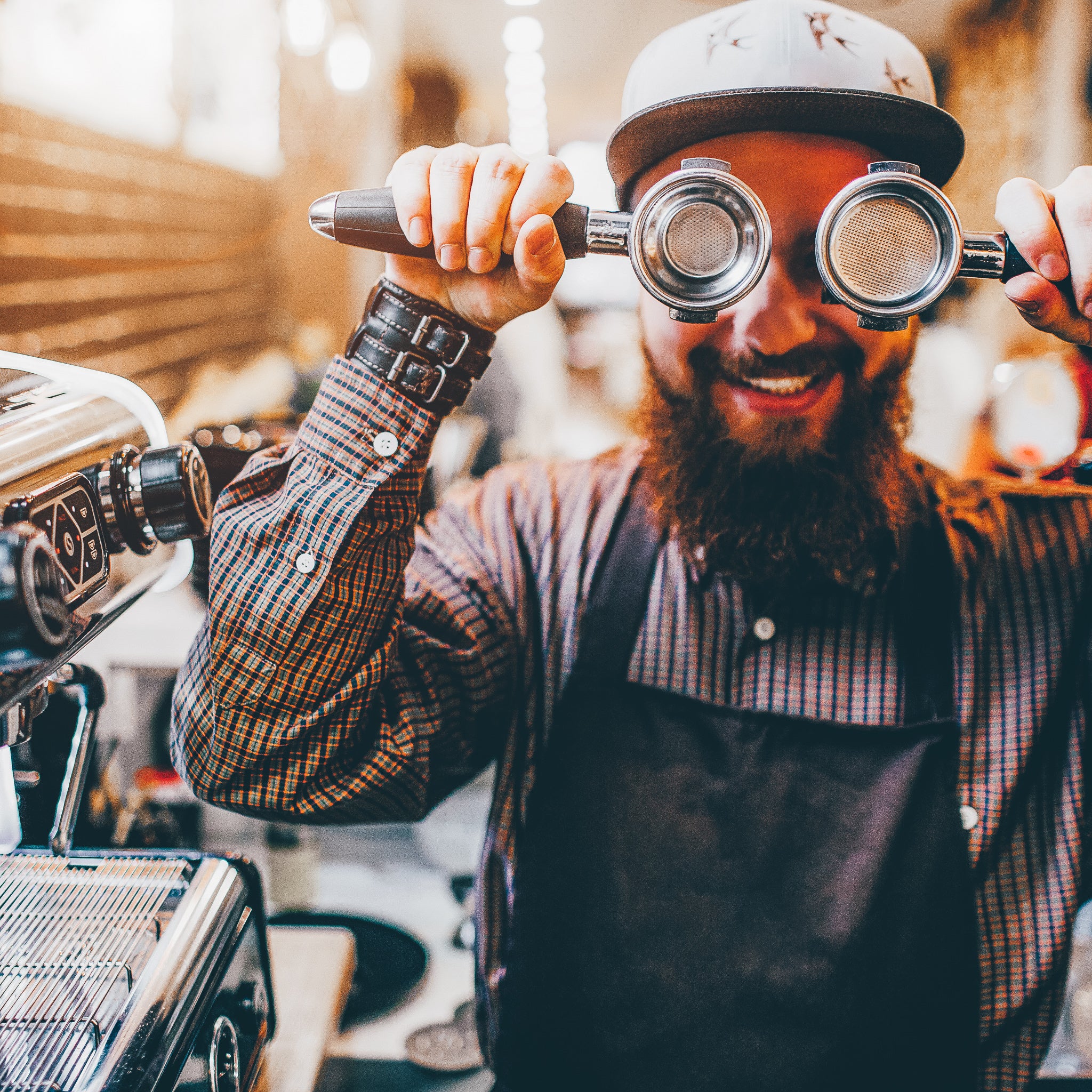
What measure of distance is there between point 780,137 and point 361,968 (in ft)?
4.56

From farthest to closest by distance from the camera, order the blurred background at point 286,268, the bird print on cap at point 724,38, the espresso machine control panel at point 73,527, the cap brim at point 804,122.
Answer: the blurred background at point 286,268 < the bird print on cap at point 724,38 < the cap brim at point 804,122 < the espresso machine control panel at point 73,527

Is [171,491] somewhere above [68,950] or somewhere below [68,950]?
above

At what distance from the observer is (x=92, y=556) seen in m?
0.68

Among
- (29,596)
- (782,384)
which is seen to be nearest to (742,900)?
(782,384)

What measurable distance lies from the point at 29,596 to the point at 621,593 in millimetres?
782

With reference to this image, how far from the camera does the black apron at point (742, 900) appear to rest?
3.22 feet

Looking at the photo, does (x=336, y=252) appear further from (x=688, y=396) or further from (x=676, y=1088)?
(x=676, y=1088)

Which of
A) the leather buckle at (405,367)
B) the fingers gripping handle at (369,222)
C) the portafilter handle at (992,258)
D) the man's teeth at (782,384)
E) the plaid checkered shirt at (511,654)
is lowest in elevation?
the plaid checkered shirt at (511,654)

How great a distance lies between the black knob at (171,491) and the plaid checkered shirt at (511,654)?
0.51 feet

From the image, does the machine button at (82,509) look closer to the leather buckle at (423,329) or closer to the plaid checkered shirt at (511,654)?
the plaid checkered shirt at (511,654)

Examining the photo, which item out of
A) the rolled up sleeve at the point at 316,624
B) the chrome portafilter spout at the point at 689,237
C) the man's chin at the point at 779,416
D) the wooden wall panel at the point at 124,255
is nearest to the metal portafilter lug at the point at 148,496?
the rolled up sleeve at the point at 316,624

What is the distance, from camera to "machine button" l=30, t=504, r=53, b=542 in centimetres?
59

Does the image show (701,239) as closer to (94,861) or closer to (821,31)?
(821,31)

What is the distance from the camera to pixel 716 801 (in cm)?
104
